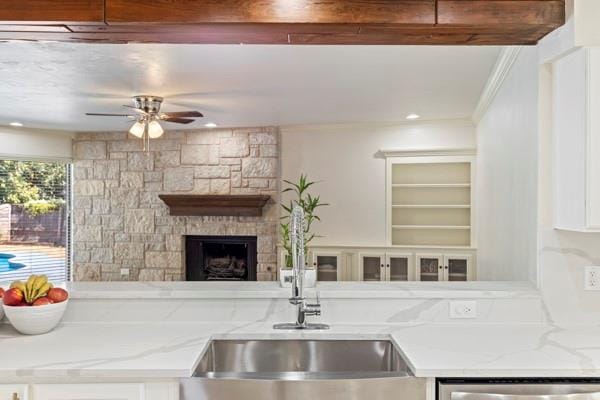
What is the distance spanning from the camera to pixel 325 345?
6.22ft

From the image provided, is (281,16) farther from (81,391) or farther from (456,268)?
(456,268)

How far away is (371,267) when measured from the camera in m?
5.25

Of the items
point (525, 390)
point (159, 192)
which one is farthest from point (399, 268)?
point (525, 390)

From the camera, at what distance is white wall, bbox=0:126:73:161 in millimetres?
5543

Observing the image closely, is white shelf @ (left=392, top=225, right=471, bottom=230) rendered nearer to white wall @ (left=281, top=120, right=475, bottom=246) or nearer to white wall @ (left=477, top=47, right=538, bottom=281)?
white wall @ (left=281, top=120, right=475, bottom=246)

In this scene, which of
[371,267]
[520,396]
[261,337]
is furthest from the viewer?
[371,267]

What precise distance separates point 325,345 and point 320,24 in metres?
1.32

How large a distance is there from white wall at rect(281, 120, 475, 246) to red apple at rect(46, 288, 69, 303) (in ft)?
12.2

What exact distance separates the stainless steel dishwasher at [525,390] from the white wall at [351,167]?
12.6 ft

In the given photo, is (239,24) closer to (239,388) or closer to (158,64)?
(239,388)

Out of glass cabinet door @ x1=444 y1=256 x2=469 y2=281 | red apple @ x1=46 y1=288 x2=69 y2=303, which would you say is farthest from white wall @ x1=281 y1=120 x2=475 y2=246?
red apple @ x1=46 y1=288 x2=69 y2=303

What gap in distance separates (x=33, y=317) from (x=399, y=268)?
4024 mm

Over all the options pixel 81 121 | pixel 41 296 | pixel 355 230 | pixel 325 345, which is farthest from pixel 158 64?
pixel 355 230

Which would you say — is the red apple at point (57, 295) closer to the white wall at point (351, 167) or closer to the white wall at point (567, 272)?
the white wall at point (567, 272)
